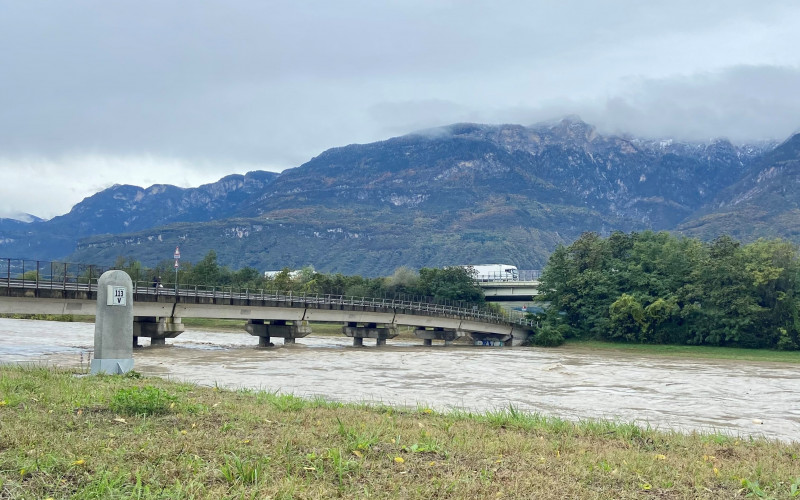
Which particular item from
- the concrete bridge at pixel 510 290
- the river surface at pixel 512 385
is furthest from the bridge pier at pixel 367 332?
the concrete bridge at pixel 510 290

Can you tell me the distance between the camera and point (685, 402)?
1140 inches

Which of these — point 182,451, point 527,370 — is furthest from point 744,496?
point 527,370

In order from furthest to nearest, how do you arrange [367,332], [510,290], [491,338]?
[510,290], [491,338], [367,332]

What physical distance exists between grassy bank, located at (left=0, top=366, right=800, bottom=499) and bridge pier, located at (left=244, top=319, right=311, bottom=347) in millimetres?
60082

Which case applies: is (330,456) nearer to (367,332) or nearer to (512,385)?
(512,385)

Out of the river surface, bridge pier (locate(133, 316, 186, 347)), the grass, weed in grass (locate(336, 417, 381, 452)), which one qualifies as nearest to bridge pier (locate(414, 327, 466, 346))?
the grass

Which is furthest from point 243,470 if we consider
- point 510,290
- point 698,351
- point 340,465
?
point 510,290

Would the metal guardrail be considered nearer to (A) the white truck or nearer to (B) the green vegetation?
(B) the green vegetation

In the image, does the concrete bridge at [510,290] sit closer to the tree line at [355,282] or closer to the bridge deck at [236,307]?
the tree line at [355,282]

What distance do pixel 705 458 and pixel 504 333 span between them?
302ft

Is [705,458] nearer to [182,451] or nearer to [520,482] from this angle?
[520,482]

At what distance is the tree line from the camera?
12681 centimetres

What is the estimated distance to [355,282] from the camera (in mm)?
141500

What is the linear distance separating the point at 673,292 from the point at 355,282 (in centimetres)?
6553
